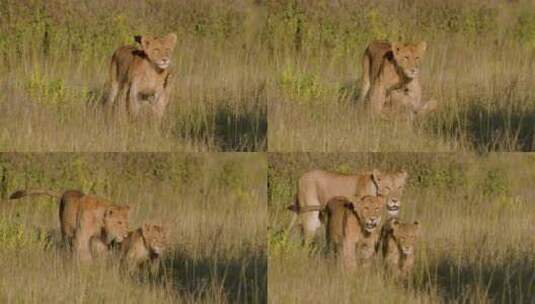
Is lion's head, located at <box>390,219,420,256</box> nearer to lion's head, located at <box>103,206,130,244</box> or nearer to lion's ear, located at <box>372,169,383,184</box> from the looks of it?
lion's ear, located at <box>372,169,383,184</box>

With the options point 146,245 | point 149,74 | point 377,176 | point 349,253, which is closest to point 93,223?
point 146,245

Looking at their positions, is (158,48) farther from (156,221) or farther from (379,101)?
(156,221)

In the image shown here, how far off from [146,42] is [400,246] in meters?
1.94

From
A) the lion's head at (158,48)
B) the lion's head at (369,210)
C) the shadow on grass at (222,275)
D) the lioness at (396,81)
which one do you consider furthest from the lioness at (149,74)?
the lion's head at (369,210)

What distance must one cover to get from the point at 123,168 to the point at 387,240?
14.4 ft

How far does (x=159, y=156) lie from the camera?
1451 centimetres

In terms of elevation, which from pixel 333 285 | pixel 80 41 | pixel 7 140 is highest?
pixel 80 41

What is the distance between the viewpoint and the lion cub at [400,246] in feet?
31.1

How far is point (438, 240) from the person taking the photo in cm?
1031

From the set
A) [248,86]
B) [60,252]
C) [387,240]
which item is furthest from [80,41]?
[387,240]

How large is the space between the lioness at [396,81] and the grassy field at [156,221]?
1132 millimetres

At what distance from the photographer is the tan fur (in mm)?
9750

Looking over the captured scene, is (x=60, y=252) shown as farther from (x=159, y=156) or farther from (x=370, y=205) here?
(x=159, y=156)

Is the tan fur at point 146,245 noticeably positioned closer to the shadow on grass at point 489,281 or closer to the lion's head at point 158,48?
the lion's head at point 158,48
